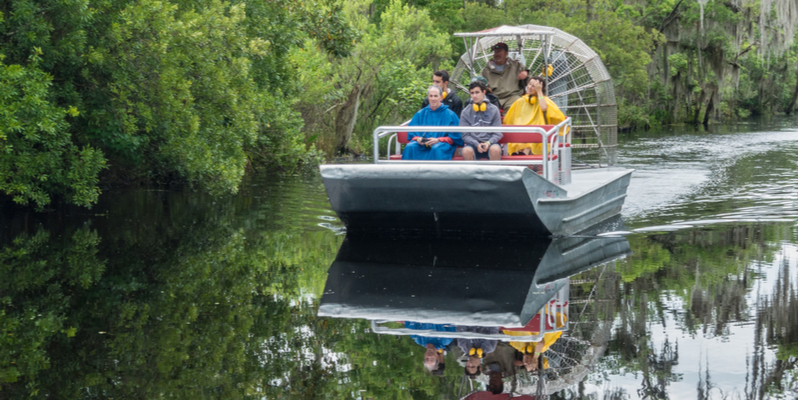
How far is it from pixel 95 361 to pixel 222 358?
0.72 meters

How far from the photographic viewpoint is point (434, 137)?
11.3 m

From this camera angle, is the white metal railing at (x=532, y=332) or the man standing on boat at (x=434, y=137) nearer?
the white metal railing at (x=532, y=332)

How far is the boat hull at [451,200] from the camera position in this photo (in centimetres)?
963

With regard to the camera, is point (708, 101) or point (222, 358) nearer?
point (222, 358)

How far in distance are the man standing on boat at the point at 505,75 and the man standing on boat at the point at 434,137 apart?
2595 mm

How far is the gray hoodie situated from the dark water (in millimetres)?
1412

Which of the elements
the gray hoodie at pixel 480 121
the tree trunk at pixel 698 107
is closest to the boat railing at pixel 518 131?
the gray hoodie at pixel 480 121

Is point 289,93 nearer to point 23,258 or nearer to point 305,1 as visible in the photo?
point 305,1

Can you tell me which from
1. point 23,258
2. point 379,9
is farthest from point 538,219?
point 379,9

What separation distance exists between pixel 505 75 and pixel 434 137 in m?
2.84

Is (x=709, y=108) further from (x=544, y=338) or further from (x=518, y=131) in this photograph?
(x=544, y=338)

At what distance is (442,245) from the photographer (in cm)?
1035

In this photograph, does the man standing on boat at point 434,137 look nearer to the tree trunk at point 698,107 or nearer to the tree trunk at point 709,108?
the tree trunk at point 709,108

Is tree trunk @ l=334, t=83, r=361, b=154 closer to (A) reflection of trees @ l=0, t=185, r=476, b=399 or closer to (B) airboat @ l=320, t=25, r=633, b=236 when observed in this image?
(B) airboat @ l=320, t=25, r=633, b=236
